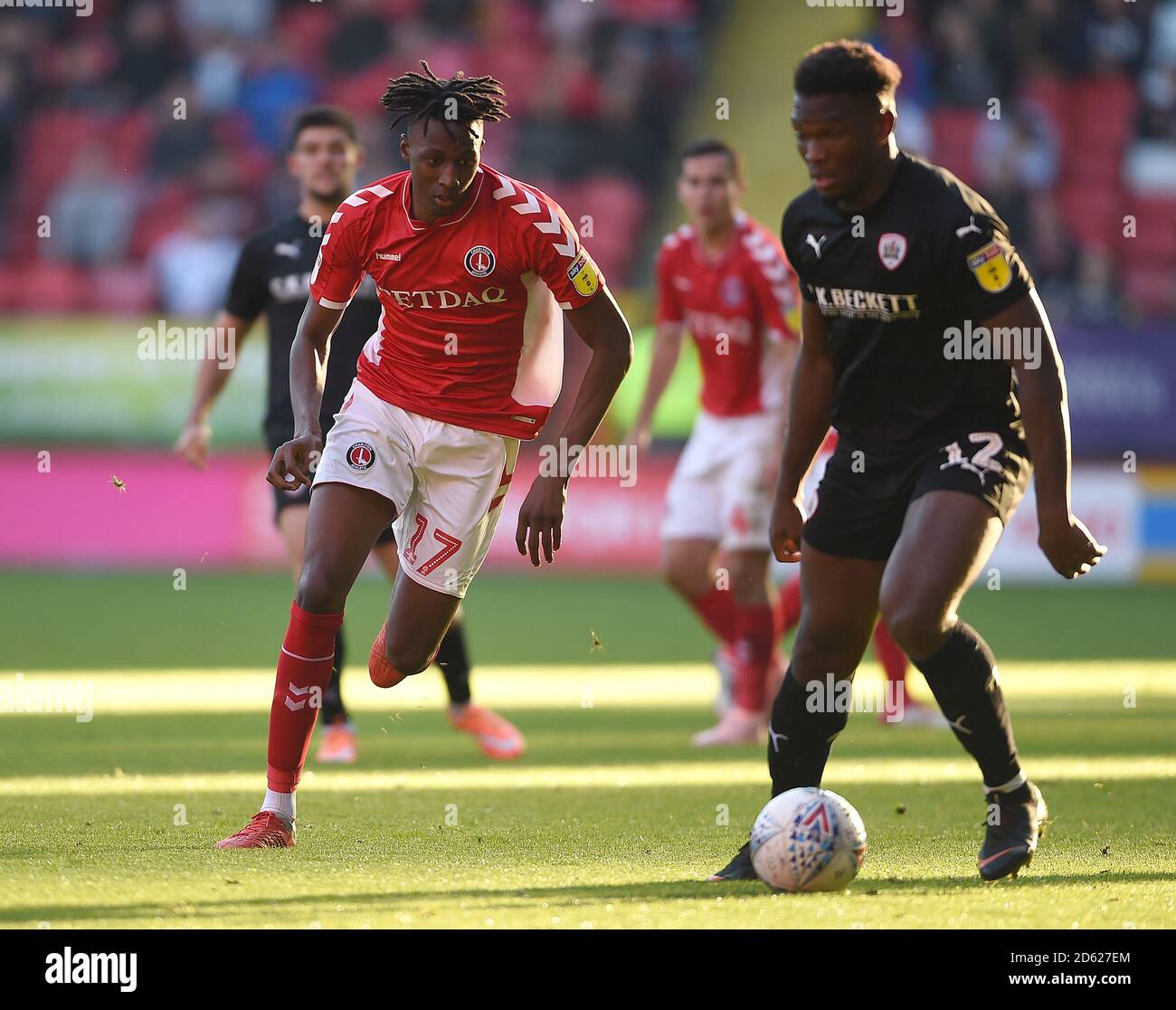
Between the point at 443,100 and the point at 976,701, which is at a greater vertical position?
the point at 443,100

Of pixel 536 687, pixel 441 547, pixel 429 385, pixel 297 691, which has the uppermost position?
pixel 429 385

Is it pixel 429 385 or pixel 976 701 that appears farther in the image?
pixel 429 385

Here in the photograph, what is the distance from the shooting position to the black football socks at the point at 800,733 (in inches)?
208

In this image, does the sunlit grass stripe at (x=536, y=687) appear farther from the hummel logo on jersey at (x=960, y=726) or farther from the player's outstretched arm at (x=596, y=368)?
the hummel logo on jersey at (x=960, y=726)

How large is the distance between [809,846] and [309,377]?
222 centimetres

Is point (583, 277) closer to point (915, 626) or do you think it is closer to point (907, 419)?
point (907, 419)

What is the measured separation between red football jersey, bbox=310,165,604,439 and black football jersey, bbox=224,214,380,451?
5.47 feet

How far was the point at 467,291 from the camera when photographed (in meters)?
5.85

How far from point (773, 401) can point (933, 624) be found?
13.2 feet

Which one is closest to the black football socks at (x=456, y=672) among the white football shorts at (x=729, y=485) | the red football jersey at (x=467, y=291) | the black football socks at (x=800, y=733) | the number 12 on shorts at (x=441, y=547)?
the white football shorts at (x=729, y=485)

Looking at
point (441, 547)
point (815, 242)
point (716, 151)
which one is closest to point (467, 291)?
point (441, 547)

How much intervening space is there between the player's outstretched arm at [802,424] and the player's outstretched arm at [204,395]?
10.9 ft

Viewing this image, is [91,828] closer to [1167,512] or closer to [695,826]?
[695,826]
